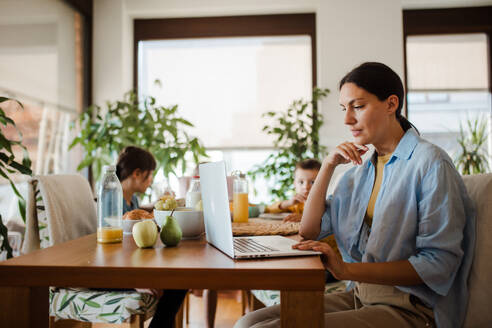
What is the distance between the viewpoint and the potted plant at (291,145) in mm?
3488

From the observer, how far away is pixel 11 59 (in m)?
2.77

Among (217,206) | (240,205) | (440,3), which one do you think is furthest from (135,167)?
(440,3)

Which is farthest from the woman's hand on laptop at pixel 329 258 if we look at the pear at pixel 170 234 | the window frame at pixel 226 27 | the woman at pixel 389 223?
the window frame at pixel 226 27

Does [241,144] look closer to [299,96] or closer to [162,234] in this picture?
[299,96]

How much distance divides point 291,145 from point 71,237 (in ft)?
7.47

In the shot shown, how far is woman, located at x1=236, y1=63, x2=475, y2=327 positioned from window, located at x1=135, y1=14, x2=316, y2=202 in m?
2.57

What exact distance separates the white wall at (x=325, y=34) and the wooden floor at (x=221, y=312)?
1.61 metres

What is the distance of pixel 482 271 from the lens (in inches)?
39.5

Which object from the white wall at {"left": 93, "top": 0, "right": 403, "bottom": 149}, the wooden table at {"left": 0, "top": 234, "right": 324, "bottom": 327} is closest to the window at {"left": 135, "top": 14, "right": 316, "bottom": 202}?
A: the white wall at {"left": 93, "top": 0, "right": 403, "bottom": 149}

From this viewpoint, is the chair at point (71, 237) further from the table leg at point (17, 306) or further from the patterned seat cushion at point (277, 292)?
the table leg at point (17, 306)

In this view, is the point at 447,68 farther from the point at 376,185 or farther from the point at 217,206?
the point at 217,206

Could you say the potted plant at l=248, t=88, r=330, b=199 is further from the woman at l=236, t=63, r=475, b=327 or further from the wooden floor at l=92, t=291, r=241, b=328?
the woman at l=236, t=63, r=475, b=327

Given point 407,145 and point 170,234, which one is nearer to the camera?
point 170,234

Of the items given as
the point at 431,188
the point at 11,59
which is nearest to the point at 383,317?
the point at 431,188
